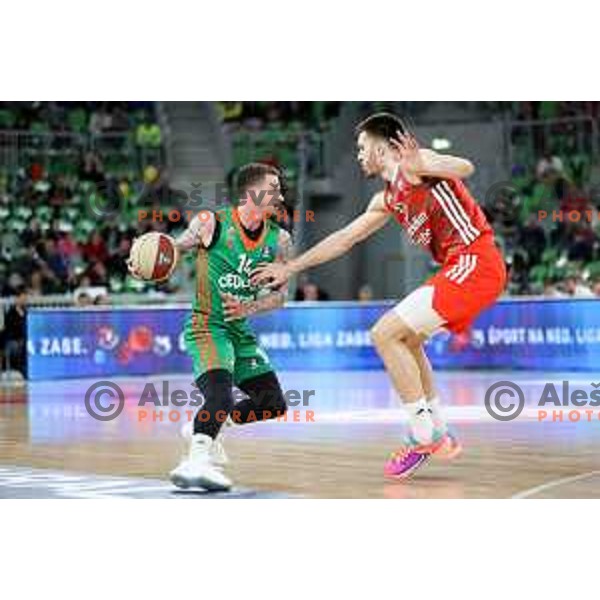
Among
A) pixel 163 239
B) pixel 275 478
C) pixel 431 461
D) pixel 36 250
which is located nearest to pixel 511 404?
pixel 431 461

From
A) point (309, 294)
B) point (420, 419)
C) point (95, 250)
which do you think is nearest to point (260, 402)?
point (420, 419)

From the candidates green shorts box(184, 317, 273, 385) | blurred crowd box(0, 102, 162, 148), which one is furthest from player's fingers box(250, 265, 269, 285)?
blurred crowd box(0, 102, 162, 148)

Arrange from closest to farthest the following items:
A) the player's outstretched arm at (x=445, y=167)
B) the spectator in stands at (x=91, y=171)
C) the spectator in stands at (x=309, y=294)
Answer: the player's outstretched arm at (x=445, y=167)
the spectator in stands at (x=309, y=294)
the spectator in stands at (x=91, y=171)

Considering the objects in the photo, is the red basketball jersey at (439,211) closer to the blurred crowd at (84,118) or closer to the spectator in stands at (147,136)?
the blurred crowd at (84,118)

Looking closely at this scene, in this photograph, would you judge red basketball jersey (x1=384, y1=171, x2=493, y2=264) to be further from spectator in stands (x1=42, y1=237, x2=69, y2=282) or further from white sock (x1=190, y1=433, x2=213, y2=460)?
spectator in stands (x1=42, y1=237, x2=69, y2=282)

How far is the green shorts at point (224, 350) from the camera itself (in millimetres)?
7895

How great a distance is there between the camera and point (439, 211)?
8164mm

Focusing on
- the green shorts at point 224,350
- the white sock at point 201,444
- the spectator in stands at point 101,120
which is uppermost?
the spectator in stands at point 101,120

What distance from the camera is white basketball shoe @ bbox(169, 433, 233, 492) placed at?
7758 mm

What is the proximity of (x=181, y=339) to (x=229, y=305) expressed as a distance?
1038 centimetres

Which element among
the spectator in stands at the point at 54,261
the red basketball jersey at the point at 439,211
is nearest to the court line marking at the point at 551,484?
the red basketball jersey at the point at 439,211

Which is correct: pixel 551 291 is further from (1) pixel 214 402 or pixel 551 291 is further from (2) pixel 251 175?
(1) pixel 214 402

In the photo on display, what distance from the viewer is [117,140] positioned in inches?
896

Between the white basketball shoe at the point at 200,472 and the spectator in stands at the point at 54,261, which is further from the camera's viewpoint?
the spectator in stands at the point at 54,261
